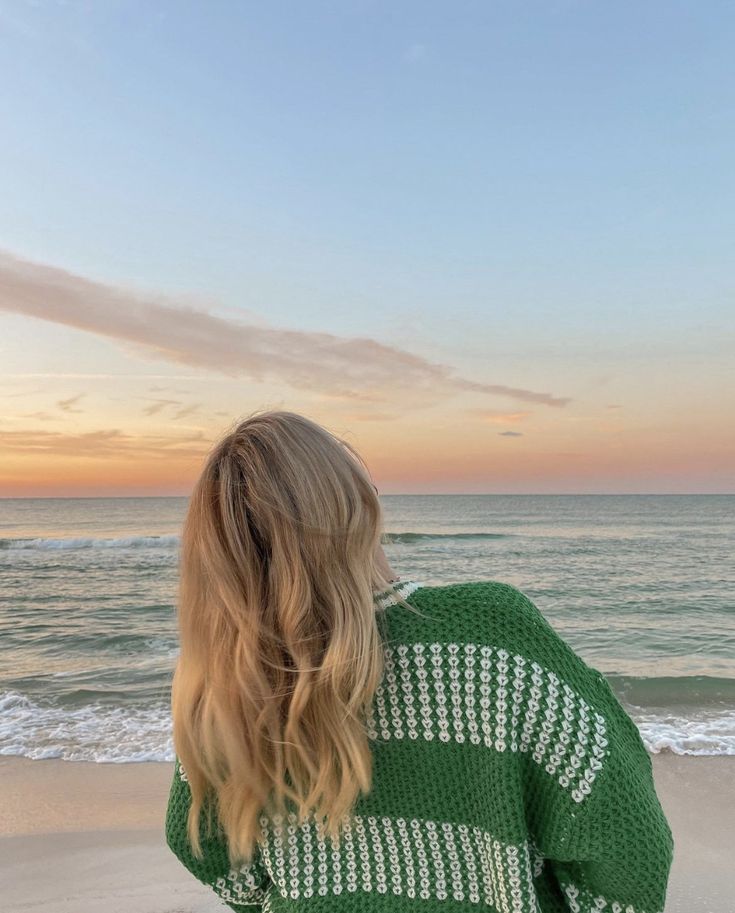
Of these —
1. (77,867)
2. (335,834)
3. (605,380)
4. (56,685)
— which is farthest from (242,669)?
(605,380)

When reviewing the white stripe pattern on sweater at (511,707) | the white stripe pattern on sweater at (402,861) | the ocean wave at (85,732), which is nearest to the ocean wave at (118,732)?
the ocean wave at (85,732)

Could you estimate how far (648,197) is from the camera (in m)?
14.1

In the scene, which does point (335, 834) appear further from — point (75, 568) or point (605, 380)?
point (605, 380)

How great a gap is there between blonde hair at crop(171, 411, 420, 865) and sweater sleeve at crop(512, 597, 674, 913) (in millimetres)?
322

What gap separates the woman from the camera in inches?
44.5

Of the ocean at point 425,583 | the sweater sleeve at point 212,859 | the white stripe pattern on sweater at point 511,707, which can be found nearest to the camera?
the white stripe pattern on sweater at point 511,707

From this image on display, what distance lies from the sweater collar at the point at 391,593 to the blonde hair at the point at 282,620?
0.6 inches

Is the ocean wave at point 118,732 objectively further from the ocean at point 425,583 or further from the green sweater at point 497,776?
the green sweater at point 497,776

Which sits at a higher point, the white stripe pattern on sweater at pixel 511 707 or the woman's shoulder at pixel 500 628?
the woman's shoulder at pixel 500 628

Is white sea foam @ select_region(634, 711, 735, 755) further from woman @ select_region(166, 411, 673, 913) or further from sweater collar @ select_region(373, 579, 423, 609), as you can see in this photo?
sweater collar @ select_region(373, 579, 423, 609)

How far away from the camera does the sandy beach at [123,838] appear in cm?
327

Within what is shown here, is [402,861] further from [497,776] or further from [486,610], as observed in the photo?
[486,610]

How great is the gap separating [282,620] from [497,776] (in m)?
0.45

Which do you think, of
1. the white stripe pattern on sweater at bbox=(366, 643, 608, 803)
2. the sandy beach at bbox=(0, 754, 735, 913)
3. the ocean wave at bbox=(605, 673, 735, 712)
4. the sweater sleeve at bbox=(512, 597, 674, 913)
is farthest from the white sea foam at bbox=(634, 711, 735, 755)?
the white stripe pattern on sweater at bbox=(366, 643, 608, 803)
